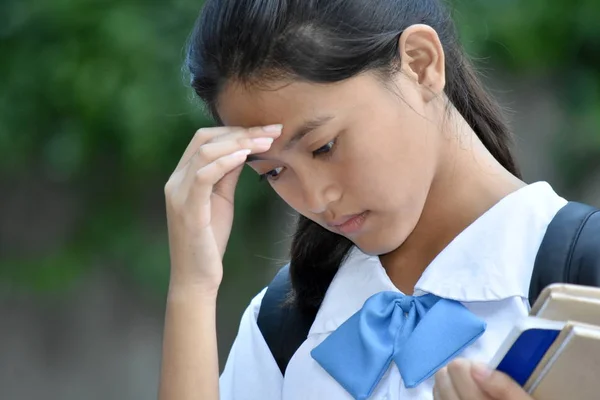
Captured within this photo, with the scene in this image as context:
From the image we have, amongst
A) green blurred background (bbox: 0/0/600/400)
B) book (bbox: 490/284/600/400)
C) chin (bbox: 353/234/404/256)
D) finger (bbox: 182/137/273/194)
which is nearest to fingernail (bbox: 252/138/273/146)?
finger (bbox: 182/137/273/194)

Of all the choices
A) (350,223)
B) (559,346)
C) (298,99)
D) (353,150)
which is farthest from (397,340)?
(559,346)

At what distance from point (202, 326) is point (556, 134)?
76.9 inches

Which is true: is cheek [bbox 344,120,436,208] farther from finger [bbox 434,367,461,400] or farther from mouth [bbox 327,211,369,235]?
finger [bbox 434,367,461,400]

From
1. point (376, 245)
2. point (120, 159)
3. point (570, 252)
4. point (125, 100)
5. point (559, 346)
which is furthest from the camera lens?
point (120, 159)

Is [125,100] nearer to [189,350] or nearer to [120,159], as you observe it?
[120,159]

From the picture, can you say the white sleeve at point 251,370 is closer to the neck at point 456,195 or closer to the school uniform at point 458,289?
the school uniform at point 458,289

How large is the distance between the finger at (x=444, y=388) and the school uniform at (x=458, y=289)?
253 mm

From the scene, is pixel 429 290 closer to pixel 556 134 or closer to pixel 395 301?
pixel 395 301

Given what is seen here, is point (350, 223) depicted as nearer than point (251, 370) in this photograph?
Yes

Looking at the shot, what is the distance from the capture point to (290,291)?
185cm

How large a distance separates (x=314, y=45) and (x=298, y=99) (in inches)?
3.7

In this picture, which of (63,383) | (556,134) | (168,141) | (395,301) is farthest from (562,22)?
(63,383)

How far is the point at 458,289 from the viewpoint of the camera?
159 cm

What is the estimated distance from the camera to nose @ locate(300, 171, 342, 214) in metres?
1.60
